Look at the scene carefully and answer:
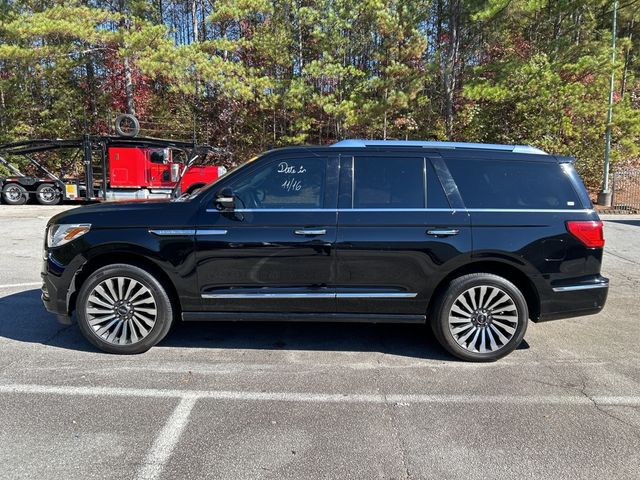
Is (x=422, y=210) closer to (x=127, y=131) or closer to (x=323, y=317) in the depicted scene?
(x=323, y=317)

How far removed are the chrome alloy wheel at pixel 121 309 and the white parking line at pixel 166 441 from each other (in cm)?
101

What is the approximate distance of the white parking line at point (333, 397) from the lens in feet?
11.0

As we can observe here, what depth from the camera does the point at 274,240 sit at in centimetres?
392

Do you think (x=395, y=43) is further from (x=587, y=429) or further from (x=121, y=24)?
(x=587, y=429)

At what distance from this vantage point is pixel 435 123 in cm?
2202

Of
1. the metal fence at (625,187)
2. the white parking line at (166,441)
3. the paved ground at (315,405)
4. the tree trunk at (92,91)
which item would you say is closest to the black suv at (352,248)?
the paved ground at (315,405)

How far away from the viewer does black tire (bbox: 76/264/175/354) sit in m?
4.04

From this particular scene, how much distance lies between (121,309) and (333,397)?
1.99 metres

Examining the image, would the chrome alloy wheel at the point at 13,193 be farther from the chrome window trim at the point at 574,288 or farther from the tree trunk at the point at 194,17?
the chrome window trim at the point at 574,288

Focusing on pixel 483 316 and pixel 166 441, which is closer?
pixel 166 441

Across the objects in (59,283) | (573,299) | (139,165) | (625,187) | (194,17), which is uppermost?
(194,17)

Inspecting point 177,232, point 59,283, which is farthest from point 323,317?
point 59,283

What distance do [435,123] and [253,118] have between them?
30.6ft

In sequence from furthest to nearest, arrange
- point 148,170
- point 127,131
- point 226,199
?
point 127,131 < point 148,170 < point 226,199
